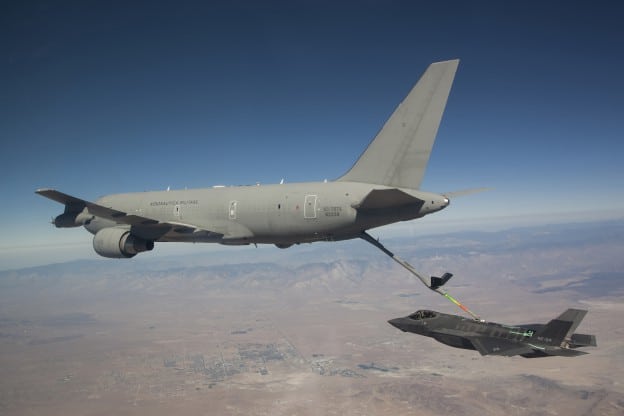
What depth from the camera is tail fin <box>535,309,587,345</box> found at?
46.3 ft

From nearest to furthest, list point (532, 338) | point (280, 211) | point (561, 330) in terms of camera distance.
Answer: point (561, 330)
point (532, 338)
point (280, 211)

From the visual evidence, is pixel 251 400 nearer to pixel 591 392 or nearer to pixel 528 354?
pixel 591 392

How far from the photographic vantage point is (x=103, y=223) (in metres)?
28.4

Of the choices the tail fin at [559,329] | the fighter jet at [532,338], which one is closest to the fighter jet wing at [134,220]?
the fighter jet at [532,338]

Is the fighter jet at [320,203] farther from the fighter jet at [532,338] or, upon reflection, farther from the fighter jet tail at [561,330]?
the fighter jet tail at [561,330]

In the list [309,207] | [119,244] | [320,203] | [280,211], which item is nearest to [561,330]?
[320,203]

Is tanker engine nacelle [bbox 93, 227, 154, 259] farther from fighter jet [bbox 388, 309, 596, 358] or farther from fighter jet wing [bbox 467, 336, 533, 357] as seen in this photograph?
fighter jet wing [bbox 467, 336, 533, 357]

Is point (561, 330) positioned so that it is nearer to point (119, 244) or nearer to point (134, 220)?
point (134, 220)

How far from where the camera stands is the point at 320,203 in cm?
1933

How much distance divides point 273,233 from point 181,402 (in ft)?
514

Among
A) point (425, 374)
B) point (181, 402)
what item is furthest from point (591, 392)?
point (181, 402)

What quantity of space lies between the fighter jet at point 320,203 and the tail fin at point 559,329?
242 inches

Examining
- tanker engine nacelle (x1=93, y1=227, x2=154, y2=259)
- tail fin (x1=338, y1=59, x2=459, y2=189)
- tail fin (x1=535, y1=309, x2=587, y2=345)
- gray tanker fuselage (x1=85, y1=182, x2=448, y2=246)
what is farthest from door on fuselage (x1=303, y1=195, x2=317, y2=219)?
tanker engine nacelle (x1=93, y1=227, x2=154, y2=259)

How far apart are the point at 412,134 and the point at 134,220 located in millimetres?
16432
